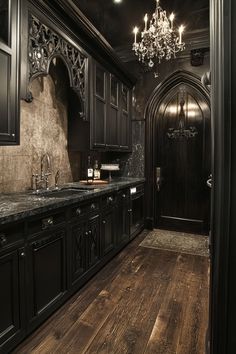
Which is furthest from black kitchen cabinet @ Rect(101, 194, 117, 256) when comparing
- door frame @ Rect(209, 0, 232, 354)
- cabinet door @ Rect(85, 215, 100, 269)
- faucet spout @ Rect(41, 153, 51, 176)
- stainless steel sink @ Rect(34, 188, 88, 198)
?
door frame @ Rect(209, 0, 232, 354)

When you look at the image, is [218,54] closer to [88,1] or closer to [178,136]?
[88,1]

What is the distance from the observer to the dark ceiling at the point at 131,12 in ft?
9.89

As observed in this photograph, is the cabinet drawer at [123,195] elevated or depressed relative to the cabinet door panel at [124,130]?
depressed

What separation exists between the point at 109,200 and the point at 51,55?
170 cm

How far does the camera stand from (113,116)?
12.6 ft

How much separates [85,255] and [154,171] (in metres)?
2.54

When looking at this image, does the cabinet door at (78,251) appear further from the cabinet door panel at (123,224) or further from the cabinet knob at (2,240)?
the cabinet door panel at (123,224)

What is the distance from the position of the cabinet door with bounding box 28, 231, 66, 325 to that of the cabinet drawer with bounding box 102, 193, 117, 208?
2.91ft

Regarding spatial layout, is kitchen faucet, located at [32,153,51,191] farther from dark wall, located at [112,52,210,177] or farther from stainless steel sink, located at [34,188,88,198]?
dark wall, located at [112,52,210,177]

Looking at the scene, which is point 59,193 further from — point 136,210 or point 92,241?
point 136,210

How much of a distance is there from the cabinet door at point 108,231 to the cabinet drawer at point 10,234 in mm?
1334

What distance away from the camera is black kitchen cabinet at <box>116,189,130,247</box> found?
3365 mm

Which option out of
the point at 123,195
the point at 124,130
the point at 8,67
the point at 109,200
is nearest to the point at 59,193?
the point at 109,200

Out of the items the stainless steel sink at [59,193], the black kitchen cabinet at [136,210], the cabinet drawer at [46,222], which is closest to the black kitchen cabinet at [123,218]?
the black kitchen cabinet at [136,210]
